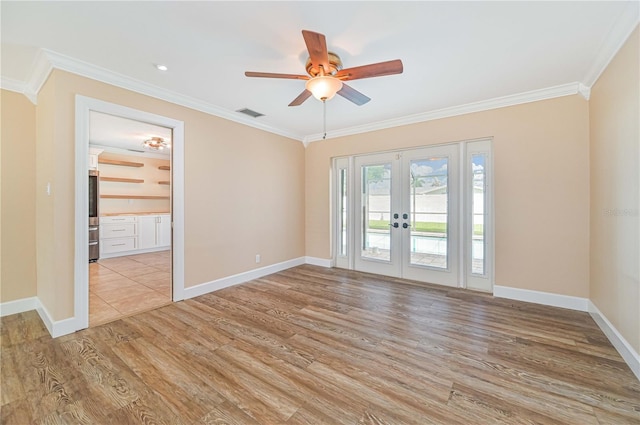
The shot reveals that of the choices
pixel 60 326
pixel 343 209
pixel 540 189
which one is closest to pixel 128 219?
pixel 60 326

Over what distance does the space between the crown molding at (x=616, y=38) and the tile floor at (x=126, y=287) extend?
519 centimetres

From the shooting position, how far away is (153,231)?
6.93 metres

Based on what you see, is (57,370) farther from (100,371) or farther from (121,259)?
(121,259)

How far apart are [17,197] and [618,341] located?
631 cm

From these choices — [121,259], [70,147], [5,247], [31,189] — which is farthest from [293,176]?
[121,259]

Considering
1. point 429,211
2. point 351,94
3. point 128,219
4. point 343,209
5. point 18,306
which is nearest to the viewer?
point 351,94

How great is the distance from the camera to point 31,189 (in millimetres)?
3166

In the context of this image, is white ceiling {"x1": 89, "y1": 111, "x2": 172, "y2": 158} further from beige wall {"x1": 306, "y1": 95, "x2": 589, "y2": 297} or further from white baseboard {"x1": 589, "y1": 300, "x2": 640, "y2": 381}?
white baseboard {"x1": 589, "y1": 300, "x2": 640, "y2": 381}

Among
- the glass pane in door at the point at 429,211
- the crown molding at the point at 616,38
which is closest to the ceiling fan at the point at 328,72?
the crown molding at the point at 616,38

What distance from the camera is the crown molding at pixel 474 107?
3.14 meters

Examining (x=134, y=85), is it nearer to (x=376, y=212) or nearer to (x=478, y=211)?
(x=376, y=212)

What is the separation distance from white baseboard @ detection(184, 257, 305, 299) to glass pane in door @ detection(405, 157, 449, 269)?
2328mm

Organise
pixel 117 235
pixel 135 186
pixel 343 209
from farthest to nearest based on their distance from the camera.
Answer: pixel 135 186 < pixel 117 235 < pixel 343 209

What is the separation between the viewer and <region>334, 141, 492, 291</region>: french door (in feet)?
12.6
